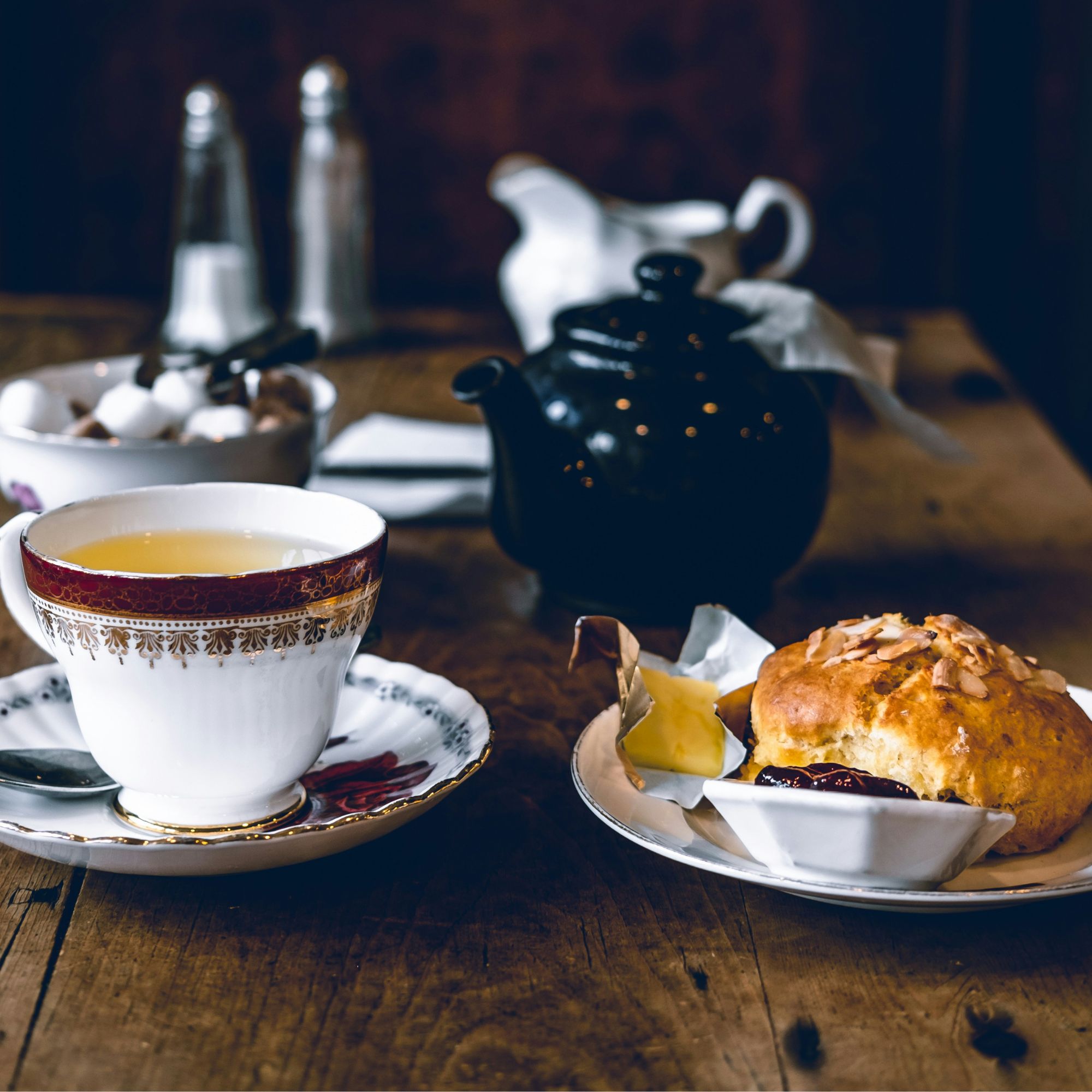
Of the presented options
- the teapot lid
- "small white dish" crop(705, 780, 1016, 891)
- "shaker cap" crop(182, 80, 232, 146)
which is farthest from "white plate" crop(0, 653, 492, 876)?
"shaker cap" crop(182, 80, 232, 146)

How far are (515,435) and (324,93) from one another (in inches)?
38.2

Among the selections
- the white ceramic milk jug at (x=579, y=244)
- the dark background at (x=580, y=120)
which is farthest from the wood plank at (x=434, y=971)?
the dark background at (x=580, y=120)

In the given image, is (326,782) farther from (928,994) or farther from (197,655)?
(928,994)

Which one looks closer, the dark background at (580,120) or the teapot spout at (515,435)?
the teapot spout at (515,435)

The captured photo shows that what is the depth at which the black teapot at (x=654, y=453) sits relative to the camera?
0.75m

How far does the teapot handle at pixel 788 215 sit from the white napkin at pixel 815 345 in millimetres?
512

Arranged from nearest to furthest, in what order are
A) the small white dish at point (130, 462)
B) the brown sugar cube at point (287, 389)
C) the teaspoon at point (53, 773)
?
the teaspoon at point (53, 773)
the small white dish at point (130, 462)
the brown sugar cube at point (287, 389)

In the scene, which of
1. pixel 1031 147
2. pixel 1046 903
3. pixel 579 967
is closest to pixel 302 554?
pixel 579 967

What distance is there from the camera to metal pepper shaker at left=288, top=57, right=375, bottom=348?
1581 mm

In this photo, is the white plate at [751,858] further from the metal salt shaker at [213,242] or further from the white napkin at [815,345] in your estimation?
the metal salt shaker at [213,242]

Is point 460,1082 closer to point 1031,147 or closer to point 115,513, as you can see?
point 115,513

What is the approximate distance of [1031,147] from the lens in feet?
8.63

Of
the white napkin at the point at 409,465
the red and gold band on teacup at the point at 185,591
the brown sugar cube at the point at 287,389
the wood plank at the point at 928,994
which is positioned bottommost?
the white napkin at the point at 409,465

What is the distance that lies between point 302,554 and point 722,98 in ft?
7.11
